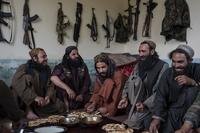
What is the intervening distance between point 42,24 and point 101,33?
1126 millimetres

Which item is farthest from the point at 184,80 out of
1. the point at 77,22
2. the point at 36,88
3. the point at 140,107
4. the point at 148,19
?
the point at 77,22

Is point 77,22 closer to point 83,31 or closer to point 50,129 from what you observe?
point 83,31

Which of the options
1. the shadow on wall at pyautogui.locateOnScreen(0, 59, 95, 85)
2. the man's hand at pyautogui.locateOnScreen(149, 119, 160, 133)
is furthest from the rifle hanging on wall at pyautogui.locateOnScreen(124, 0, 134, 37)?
the man's hand at pyautogui.locateOnScreen(149, 119, 160, 133)

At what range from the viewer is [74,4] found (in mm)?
4730

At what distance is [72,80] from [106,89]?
0.68 m

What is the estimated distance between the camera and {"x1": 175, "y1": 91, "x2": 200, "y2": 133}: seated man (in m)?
2.38

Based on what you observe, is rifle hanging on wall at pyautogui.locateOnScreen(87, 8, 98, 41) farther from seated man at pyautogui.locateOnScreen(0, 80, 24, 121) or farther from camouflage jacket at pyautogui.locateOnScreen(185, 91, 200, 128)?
seated man at pyautogui.locateOnScreen(0, 80, 24, 121)

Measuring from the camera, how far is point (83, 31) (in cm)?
491

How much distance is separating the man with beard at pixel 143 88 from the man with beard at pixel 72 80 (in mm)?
716

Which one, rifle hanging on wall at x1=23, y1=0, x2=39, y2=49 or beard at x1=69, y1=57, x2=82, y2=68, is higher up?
rifle hanging on wall at x1=23, y1=0, x2=39, y2=49

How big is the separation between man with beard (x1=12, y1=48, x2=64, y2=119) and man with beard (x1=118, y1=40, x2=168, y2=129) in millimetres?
957

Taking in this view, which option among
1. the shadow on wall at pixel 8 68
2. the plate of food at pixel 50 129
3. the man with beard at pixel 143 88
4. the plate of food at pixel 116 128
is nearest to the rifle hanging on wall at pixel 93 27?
the shadow on wall at pixel 8 68

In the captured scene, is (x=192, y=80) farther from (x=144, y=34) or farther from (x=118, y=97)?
(x=144, y=34)

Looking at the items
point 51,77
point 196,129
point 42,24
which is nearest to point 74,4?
point 42,24
